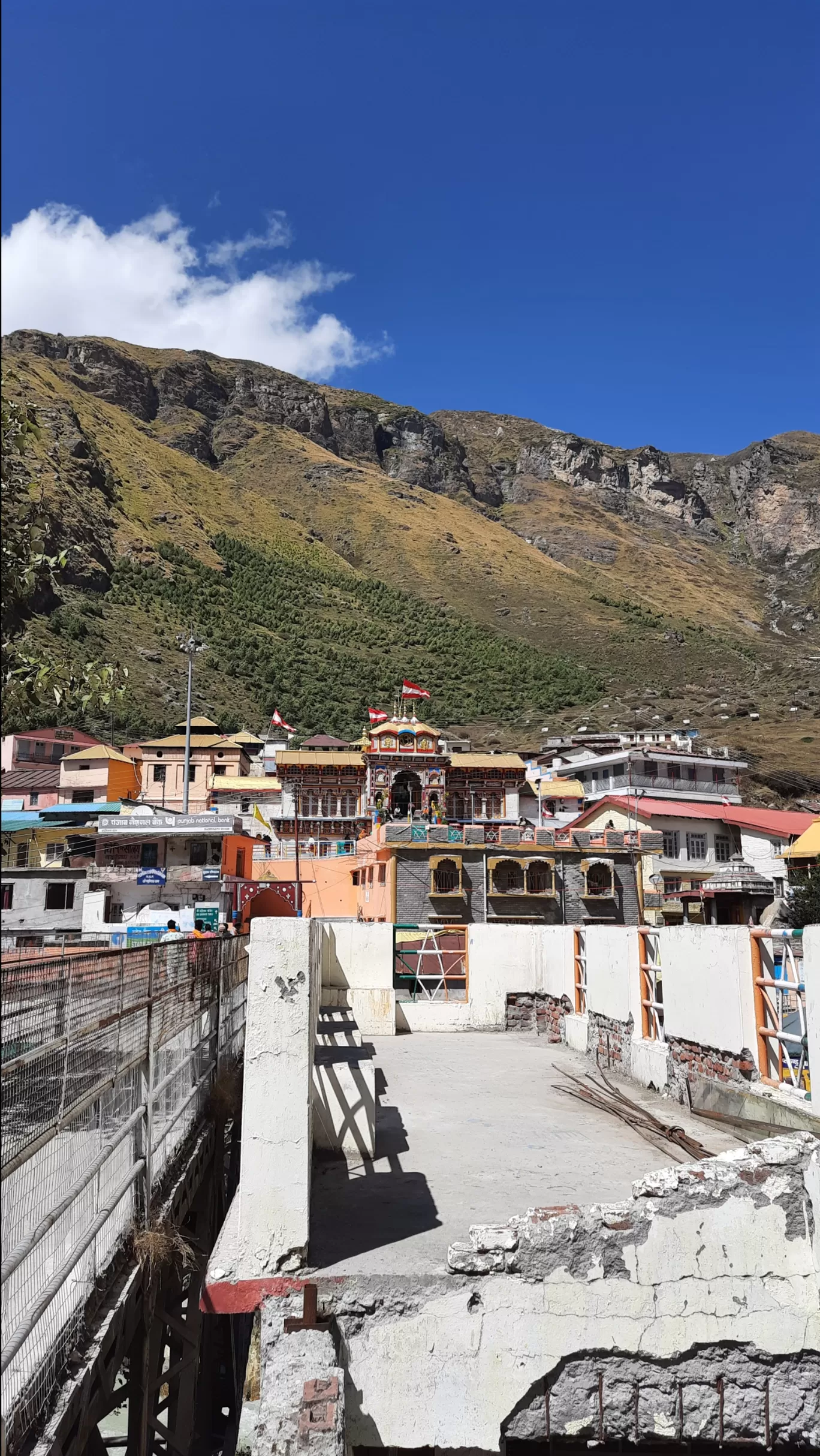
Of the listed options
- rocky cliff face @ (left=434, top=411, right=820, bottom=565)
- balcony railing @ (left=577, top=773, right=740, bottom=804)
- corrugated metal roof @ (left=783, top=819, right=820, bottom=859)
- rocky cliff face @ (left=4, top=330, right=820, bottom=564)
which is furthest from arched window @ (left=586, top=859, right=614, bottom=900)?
rocky cliff face @ (left=434, top=411, right=820, bottom=565)

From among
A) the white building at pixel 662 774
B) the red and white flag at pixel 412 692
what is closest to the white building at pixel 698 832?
the white building at pixel 662 774

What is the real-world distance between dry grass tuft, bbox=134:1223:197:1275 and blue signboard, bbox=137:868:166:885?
2841cm

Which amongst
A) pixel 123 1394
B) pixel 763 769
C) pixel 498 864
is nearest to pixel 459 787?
pixel 498 864

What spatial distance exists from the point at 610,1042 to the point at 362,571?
11533 centimetres

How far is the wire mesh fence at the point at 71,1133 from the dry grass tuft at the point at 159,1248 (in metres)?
0.11

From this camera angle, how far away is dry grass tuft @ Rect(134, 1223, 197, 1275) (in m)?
5.15

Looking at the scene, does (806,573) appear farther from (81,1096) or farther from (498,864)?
(81,1096)

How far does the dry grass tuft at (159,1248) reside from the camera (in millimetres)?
5148

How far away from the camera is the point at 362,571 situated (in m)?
125

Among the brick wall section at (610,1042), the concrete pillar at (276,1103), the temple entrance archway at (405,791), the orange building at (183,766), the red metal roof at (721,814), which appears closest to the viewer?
the concrete pillar at (276,1103)

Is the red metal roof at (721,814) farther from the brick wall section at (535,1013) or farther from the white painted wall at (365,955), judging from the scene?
the white painted wall at (365,955)

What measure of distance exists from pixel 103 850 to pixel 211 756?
17.8m

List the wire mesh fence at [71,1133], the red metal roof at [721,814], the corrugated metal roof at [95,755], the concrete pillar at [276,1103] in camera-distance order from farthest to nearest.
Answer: the corrugated metal roof at [95,755], the red metal roof at [721,814], the concrete pillar at [276,1103], the wire mesh fence at [71,1133]

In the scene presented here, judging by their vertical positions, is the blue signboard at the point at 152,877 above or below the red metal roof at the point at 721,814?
below
